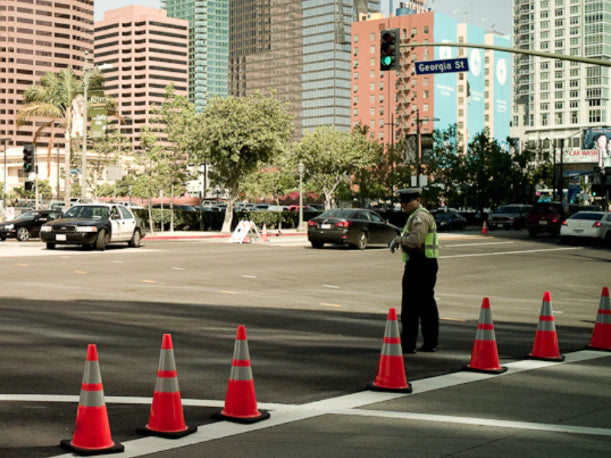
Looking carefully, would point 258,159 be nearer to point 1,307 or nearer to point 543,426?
point 1,307

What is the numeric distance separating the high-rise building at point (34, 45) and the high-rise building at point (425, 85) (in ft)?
192

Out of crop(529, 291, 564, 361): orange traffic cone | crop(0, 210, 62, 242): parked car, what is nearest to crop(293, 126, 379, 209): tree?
crop(0, 210, 62, 242): parked car

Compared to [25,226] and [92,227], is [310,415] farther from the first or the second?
[25,226]

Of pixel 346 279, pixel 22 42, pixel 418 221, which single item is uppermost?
pixel 22 42

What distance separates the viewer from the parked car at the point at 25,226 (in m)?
34.4

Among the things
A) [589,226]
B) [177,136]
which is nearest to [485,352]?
[589,226]

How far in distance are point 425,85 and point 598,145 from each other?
33017 millimetres

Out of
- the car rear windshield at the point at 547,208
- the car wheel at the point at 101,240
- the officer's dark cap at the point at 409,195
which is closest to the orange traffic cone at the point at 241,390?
the officer's dark cap at the point at 409,195

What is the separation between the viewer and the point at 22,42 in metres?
184

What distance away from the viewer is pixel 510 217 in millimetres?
56094

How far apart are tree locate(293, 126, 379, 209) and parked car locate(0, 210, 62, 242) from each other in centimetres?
4146

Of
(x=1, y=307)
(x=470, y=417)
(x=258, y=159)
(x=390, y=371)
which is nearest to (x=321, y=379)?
(x=390, y=371)

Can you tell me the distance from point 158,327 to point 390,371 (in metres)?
4.57

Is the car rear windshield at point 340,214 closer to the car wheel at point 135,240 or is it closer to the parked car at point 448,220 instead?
the car wheel at point 135,240
